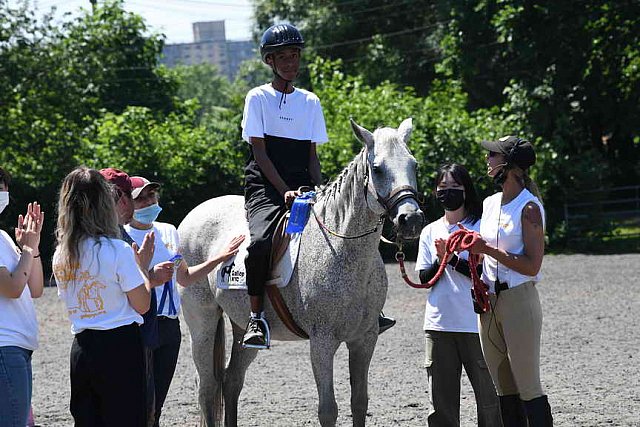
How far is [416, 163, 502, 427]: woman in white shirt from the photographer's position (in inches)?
240

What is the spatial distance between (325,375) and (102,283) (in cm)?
189

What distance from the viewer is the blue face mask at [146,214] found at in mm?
6273

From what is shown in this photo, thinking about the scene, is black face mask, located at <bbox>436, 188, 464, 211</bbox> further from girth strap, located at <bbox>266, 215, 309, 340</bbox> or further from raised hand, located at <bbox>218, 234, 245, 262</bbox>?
raised hand, located at <bbox>218, 234, 245, 262</bbox>

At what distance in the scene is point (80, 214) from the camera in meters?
4.55

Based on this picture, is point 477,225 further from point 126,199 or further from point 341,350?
point 341,350

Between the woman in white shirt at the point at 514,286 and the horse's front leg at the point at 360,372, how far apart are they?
88cm

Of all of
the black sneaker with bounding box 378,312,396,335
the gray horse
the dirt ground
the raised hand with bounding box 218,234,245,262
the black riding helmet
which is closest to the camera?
the gray horse

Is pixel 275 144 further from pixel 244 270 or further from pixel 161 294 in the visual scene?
pixel 161 294

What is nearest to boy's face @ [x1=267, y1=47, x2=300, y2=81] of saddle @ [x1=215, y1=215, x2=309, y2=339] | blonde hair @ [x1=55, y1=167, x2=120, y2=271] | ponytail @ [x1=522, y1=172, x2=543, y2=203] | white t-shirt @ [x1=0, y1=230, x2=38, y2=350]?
saddle @ [x1=215, y1=215, x2=309, y2=339]

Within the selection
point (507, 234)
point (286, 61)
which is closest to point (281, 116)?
point (286, 61)

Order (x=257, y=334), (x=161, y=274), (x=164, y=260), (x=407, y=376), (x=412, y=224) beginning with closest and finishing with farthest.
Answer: (x=161, y=274), (x=412, y=224), (x=164, y=260), (x=257, y=334), (x=407, y=376)

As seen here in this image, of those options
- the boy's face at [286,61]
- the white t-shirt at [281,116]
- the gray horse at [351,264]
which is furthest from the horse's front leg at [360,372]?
the boy's face at [286,61]

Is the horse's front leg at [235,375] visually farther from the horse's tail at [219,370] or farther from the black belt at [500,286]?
the black belt at [500,286]

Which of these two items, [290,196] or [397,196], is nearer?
[397,196]
